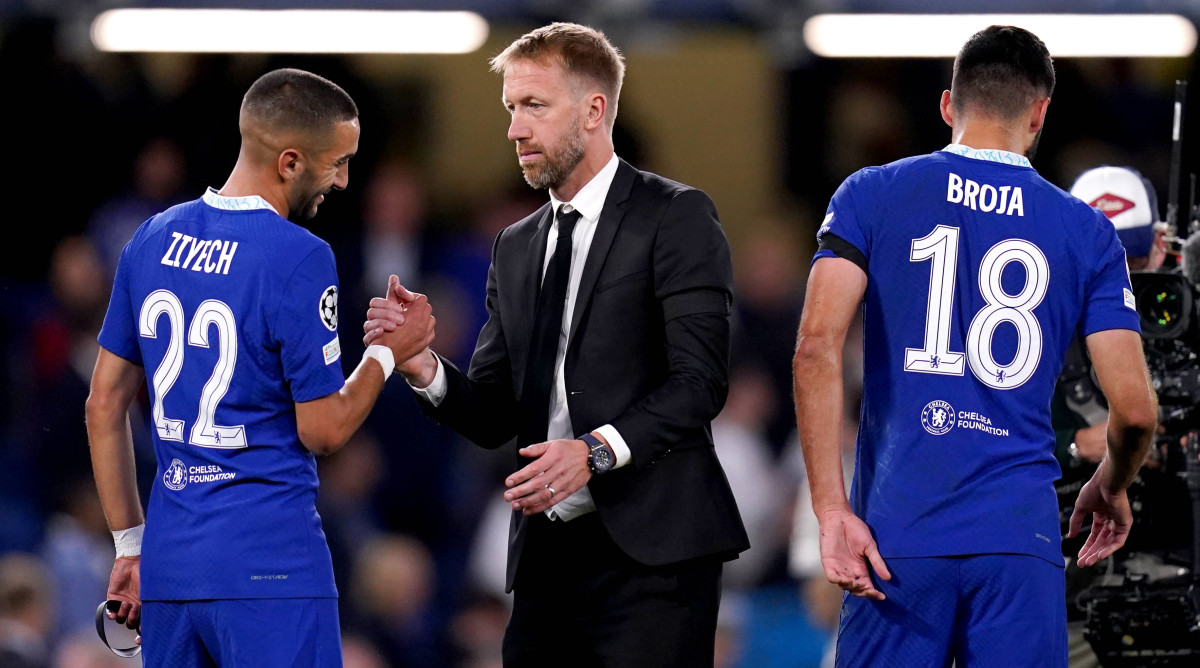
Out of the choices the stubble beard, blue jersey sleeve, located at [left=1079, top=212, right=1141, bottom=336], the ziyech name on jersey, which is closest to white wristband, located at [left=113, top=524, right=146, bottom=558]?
the ziyech name on jersey

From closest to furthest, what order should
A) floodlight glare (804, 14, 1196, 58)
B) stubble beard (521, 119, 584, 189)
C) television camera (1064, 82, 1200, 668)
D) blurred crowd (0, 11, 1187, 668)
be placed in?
1. stubble beard (521, 119, 584, 189)
2. television camera (1064, 82, 1200, 668)
3. blurred crowd (0, 11, 1187, 668)
4. floodlight glare (804, 14, 1196, 58)

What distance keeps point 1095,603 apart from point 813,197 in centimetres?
469

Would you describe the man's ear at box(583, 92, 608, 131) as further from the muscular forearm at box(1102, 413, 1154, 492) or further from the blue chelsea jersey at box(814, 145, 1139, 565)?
the muscular forearm at box(1102, 413, 1154, 492)

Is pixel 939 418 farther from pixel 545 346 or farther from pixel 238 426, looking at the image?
pixel 238 426

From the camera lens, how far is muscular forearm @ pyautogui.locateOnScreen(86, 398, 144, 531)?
2.92m

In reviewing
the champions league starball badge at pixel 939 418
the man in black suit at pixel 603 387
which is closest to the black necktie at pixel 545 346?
the man in black suit at pixel 603 387

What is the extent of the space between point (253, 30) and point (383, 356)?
4911 mm

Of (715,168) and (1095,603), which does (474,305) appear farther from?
(1095,603)

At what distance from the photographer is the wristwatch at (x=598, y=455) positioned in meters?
2.83

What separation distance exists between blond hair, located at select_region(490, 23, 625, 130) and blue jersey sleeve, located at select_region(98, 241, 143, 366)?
931mm

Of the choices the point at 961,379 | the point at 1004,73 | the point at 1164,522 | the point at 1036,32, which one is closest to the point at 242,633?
the point at 961,379

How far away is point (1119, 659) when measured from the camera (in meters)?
3.93

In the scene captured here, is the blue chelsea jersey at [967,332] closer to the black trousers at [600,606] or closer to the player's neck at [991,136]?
the player's neck at [991,136]

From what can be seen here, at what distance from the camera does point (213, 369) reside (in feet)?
8.96
